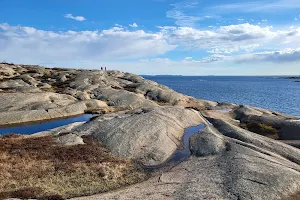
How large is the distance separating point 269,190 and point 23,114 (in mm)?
53313

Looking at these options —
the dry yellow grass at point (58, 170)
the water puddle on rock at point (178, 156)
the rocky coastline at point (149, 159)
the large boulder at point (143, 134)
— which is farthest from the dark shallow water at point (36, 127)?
the water puddle on rock at point (178, 156)

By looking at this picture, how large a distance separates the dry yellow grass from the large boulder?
2509 mm

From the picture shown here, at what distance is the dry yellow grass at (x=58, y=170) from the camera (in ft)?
96.3

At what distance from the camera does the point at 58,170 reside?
110 feet

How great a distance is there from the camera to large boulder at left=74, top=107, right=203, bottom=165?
4075cm

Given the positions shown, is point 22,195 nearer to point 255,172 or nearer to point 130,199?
point 130,199

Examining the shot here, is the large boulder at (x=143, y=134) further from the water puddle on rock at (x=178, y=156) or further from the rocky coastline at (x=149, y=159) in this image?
the water puddle on rock at (x=178, y=156)

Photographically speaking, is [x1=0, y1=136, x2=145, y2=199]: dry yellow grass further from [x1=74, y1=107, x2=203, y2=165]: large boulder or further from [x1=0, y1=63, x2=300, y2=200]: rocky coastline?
[x1=74, y1=107, x2=203, y2=165]: large boulder

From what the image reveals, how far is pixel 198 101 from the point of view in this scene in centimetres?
9325

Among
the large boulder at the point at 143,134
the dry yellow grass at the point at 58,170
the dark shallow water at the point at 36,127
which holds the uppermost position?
the large boulder at the point at 143,134

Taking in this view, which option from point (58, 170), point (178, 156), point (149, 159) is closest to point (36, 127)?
point (58, 170)

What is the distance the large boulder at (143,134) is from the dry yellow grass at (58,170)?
8.23ft

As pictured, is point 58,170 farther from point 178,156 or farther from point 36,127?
point 36,127

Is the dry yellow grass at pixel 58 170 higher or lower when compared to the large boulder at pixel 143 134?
lower
